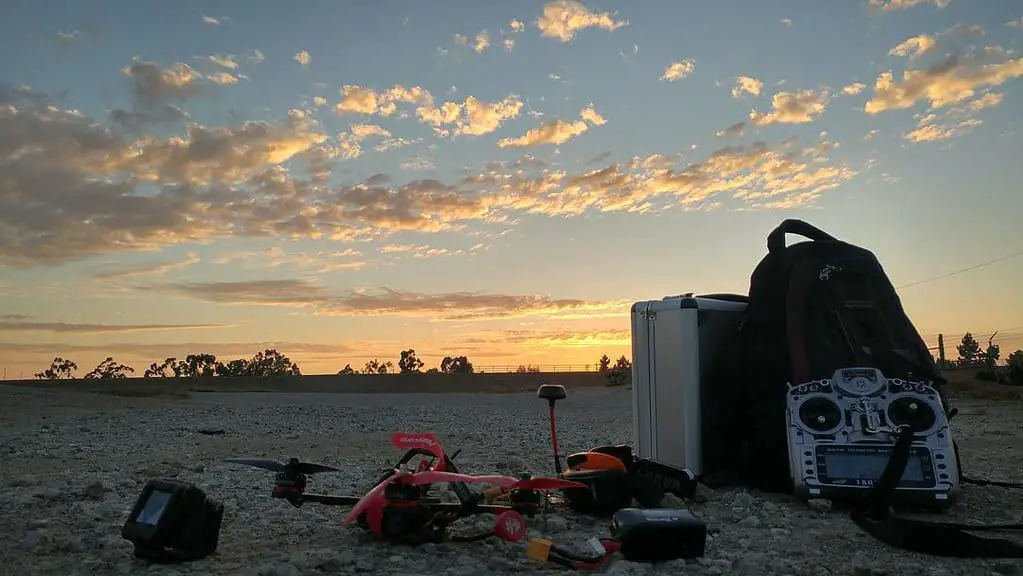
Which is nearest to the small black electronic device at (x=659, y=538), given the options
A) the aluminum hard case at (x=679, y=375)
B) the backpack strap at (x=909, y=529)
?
the backpack strap at (x=909, y=529)

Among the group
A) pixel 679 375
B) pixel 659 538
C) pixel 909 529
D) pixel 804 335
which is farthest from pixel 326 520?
pixel 804 335

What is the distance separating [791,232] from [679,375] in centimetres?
183

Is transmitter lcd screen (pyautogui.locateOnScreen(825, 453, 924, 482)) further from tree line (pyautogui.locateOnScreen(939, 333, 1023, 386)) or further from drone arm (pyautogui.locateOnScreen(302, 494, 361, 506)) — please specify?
tree line (pyautogui.locateOnScreen(939, 333, 1023, 386))

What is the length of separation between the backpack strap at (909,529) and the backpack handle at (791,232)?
85.5 inches

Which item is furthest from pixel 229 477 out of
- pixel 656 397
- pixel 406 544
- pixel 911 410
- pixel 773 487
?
pixel 911 410

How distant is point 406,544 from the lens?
5.56 m

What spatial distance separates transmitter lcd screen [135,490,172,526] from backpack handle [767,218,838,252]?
19.4ft

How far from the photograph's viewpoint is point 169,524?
5.03 meters

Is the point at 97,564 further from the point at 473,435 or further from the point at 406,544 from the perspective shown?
the point at 473,435

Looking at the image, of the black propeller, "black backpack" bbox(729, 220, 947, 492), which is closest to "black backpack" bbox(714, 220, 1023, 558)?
"black backpack" bbox(729, 220, 947, 492)

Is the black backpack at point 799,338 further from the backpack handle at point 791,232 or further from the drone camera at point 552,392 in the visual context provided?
the drone camera at point 552,392

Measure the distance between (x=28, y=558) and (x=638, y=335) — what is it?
578 cm

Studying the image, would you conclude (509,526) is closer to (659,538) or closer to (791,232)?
(659,538)

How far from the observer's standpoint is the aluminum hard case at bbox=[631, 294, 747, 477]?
8.07 metres
